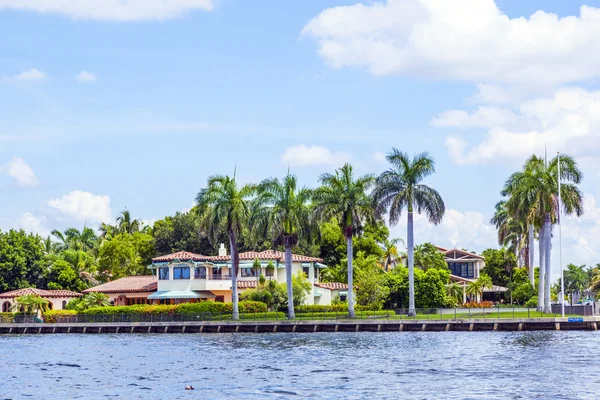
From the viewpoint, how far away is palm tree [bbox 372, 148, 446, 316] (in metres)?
97.1

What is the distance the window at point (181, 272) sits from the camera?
4424 inches

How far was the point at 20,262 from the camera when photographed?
128 metres

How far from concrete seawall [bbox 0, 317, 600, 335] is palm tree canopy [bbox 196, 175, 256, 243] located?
13211mm

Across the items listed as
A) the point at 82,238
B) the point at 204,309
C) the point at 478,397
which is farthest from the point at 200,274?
the point at 478,397

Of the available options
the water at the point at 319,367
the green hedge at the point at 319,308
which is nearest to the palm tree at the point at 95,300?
the green hedge at the point at 319,308

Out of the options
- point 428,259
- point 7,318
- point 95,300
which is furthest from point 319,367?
point 428,259

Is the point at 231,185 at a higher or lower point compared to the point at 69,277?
higher

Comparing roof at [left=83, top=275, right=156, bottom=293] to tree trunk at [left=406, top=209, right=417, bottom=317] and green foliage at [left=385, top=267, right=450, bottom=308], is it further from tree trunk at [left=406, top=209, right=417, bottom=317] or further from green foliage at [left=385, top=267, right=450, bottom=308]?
tree trunk at [left=406, top=209, right=417, bottom=317]

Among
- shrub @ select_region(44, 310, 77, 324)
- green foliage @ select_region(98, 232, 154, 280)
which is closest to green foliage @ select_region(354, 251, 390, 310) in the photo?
shrub @ select_region(44, 310, 77, 324)

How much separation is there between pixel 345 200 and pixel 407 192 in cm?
652

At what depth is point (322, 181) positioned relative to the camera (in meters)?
98.4

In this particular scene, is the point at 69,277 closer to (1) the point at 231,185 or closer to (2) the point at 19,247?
(2) the point at 19,247

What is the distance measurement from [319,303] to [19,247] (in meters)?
44.8

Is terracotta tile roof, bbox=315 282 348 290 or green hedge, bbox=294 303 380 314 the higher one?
terracotta tile roof, bbox=315 282 348 290
